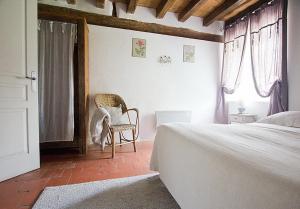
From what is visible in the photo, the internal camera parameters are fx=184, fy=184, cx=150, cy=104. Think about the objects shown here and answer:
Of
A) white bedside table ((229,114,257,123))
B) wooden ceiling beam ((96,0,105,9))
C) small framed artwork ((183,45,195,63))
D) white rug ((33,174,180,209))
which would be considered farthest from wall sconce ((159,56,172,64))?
white rug ((33,174,180,209))

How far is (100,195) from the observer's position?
1.61 m

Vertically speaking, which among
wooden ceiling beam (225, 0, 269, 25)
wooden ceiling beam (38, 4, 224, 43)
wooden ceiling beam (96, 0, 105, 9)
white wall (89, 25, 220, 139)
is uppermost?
wooden ceiling beam (96, 0, 105, 9)

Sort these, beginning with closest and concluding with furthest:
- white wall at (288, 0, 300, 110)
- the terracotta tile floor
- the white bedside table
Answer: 1. the terracotta tile floor
2. white wall at (288, 0, 300, 110)
3. the white bedside table

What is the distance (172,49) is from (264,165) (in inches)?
133

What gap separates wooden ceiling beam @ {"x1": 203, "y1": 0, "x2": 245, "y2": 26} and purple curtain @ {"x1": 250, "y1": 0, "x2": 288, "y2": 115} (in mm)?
402

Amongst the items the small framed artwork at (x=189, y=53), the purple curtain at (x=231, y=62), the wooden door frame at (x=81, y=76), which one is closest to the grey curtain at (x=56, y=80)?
the wooden door frame at (x=81, y=76)

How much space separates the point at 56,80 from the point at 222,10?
3.13 meters

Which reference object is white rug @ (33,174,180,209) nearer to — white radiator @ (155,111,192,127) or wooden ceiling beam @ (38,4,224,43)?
white radiator @ (155,111,192,127)

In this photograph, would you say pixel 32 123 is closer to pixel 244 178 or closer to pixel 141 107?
pixel 141 107

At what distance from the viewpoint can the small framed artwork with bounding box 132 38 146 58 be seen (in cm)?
357

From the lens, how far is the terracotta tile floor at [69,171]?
5.33ft

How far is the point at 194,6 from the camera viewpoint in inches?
128

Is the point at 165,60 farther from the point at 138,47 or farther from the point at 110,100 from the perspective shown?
the point at 110,100

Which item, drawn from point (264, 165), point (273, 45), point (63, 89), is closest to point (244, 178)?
point (264, 165)
